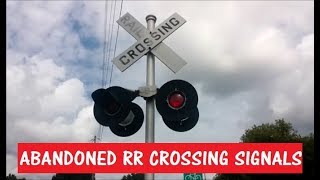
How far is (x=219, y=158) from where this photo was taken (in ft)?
29.2

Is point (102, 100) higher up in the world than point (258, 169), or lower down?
higher up

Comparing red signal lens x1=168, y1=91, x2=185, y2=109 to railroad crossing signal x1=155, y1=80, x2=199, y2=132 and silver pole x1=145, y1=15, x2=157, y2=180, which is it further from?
silver pole x1=145, y1=15, x2=157, y2=180

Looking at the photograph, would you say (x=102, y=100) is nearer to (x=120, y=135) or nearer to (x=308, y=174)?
(x=120, y=135)

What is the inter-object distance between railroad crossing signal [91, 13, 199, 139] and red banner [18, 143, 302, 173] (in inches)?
34.7

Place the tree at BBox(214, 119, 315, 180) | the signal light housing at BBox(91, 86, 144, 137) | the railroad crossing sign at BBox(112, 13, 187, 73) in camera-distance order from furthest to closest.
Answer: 1. the tree at BBox(214, 119, 315, 180)
2. the railroad crossing sign at BBox(112, 13, 187, 73)
3. the signal light housing at BBox(91, 86, 144, 137)

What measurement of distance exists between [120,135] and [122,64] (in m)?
1.24

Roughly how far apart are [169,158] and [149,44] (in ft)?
7.57

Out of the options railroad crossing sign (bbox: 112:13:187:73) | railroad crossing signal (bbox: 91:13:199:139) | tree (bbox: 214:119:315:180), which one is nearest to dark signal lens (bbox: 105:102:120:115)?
railroad crossing signal (bbox: 91:13:199:139)

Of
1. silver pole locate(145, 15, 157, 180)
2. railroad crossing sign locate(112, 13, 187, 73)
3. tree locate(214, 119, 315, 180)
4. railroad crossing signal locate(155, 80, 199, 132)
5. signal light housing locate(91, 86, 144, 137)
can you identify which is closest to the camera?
railroad crossing signal locate(155, 80, 199, 132)

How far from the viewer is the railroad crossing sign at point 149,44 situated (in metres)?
7.76

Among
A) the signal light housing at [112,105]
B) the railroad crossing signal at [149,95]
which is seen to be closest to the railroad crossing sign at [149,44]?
the railroad crossing signal at [149,95]

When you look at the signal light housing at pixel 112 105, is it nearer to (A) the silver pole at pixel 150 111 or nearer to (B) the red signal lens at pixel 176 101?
(A) the silver pole at pixel 150 111

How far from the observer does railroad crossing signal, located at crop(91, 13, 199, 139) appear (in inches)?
276
